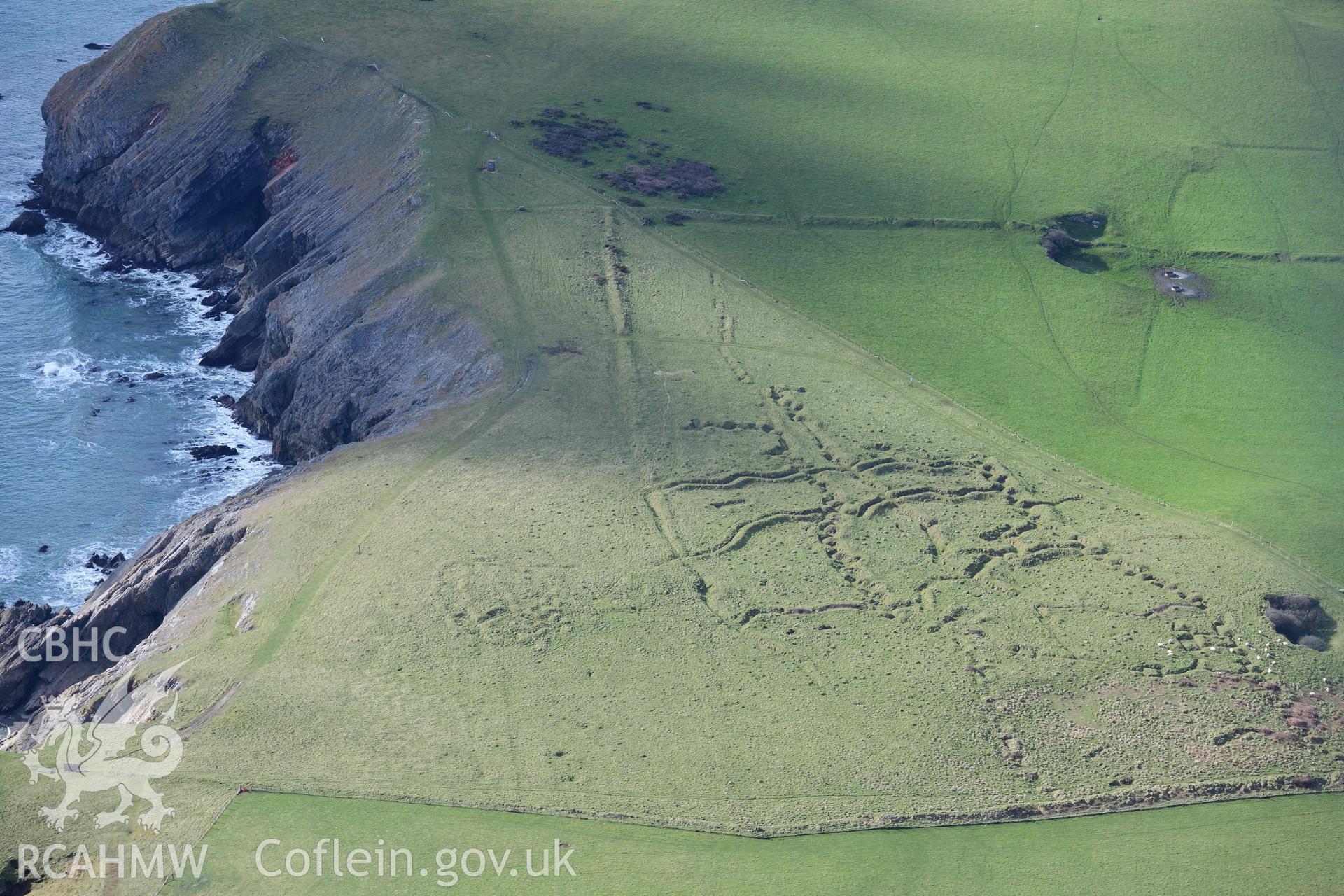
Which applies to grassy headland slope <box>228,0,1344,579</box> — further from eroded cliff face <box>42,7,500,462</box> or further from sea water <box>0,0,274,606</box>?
sea water <box>0,0,274,606</box>

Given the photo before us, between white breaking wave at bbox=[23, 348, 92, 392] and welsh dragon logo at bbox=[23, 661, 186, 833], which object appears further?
white breaking wave at bbox=[23, 348, 92, 392]

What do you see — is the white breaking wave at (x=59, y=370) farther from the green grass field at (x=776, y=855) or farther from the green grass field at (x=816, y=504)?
the green grass field at (x=776, y=855)

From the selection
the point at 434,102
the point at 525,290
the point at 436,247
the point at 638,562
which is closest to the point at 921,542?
the point at 638,562

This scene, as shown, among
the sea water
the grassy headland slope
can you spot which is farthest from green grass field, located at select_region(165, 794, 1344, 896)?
the sea water

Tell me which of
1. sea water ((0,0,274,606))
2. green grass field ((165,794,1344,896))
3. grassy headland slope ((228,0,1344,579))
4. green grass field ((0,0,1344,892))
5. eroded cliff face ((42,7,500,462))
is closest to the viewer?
green grass field ((165,794,1344,896))

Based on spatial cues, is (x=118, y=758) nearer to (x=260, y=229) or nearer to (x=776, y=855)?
(x=776, y=855)

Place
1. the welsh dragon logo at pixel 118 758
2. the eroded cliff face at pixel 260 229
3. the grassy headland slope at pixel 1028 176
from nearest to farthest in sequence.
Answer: the welsh dragon logo at pixel 118 758
the eroded cliff face at pixel 260 229
the grassy headland slope at pixel 1028 176

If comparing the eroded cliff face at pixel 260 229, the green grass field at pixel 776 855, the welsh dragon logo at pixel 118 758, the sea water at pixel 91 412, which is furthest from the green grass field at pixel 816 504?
the sea water at pixel 91 412
